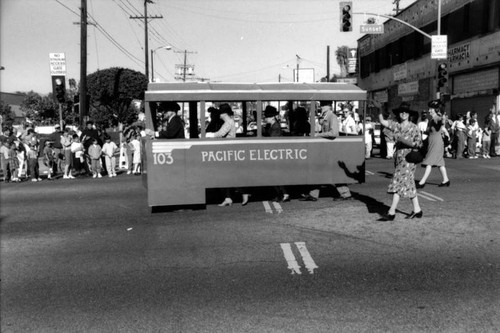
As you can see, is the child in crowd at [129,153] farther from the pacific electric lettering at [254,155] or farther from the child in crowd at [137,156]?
the pacific electric lettering at [254,155]

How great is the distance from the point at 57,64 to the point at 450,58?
21.9 meters

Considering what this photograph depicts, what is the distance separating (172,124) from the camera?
891cm

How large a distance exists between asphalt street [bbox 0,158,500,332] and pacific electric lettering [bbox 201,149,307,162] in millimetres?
948

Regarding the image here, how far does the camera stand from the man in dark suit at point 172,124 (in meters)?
8.90

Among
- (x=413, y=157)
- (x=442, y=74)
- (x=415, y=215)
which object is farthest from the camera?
(x=442, y=74)

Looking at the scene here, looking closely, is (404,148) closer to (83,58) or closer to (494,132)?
(494,132)

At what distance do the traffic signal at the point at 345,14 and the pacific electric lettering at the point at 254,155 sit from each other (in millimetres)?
14237

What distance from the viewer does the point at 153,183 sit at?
884cm

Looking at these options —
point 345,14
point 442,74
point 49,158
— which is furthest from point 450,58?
point 49,158

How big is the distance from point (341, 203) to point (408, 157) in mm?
2291

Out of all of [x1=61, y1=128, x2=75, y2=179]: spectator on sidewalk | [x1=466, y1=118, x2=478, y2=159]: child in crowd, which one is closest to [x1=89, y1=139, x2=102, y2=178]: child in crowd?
[x1=61, y1=128, x2=75, y2=179]: spectator on sidewalk

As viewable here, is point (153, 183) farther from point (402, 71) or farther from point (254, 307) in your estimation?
point (402, 71)

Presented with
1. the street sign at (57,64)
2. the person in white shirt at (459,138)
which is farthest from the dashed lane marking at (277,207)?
the street sign at (57,64)

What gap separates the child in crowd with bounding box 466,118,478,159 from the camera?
18031mm
